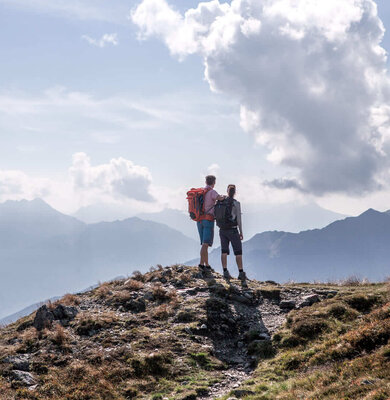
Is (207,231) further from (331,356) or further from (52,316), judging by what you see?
(331,356)

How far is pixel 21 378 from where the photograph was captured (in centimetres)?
1084

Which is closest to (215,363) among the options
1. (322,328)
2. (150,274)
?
(322,328)

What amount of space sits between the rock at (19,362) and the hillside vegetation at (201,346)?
33 mm

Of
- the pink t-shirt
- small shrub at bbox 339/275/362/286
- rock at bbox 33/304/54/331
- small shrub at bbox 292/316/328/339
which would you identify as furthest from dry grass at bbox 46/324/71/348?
small shrub at bbox 339/275/362/286

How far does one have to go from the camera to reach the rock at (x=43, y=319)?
46.8ft

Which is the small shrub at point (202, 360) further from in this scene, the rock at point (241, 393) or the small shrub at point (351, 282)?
the small shrub at point (351, 282)

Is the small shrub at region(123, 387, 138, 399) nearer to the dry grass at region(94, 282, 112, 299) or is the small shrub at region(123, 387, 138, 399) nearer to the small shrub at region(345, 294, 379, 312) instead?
the dry grass at region(94, 282, 112, 299)

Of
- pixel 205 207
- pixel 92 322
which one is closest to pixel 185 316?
pixel 92 322

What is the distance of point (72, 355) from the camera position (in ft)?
39.5

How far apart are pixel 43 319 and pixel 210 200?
29.8 ft

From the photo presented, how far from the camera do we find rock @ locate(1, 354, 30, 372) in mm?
11492

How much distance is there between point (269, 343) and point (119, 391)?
5.01 metres

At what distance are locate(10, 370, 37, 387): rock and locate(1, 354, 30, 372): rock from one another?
33cm

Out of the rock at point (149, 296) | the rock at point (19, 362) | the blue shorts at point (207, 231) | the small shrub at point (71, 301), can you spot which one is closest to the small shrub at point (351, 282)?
the blue shorts at point (207, 231)
